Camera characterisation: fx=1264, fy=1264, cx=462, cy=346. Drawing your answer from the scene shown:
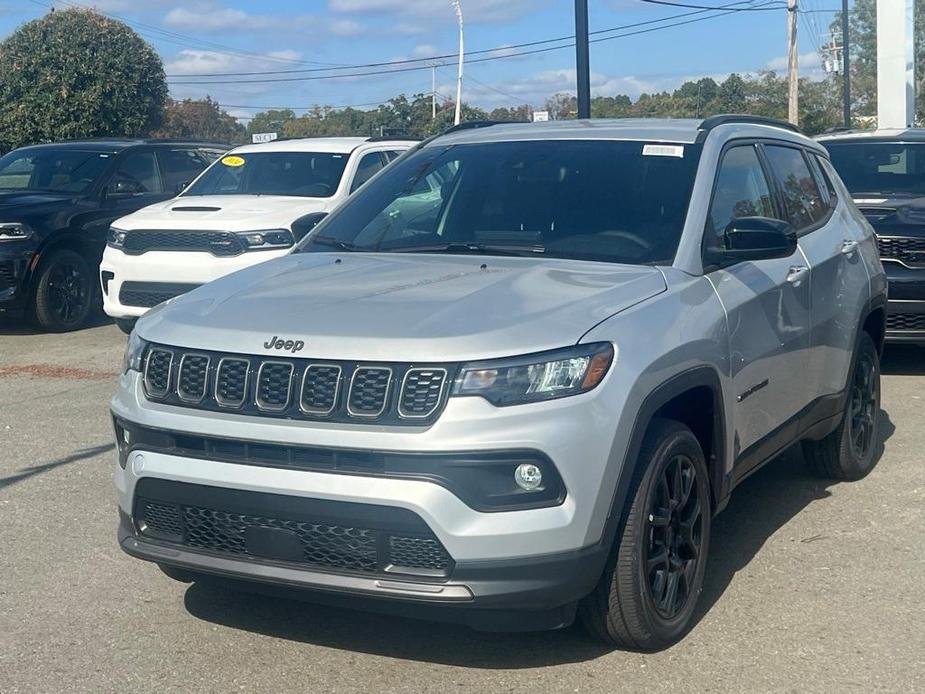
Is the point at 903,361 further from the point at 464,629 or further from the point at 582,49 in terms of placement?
the point at 464,629

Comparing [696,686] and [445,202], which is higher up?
[445,202]

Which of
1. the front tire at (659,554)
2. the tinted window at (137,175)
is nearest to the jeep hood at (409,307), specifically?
the front tire at (659,554)

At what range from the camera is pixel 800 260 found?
565 cm

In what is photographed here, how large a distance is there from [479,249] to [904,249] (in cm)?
530

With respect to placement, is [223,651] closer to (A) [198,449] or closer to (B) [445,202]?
(A) [198,449]

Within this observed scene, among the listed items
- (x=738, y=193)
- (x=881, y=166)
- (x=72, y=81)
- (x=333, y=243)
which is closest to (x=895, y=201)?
(x=881, y=166)

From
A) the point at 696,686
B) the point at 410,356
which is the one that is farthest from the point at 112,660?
the point at 696,686

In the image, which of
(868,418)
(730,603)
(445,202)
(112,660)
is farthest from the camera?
(868,418)

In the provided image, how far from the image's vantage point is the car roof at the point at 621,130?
5340mm

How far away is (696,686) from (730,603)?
2.64 feet

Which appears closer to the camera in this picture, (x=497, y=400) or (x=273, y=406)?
(x=497, y=400)

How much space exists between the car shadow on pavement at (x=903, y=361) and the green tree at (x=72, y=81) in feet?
98.4

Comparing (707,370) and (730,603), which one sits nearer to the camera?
(707,370)

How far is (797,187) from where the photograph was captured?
616 cm
